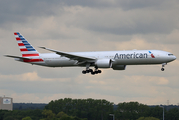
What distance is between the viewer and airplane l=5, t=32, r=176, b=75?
2776 inches

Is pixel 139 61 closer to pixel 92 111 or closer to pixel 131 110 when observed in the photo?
pixel 92 111

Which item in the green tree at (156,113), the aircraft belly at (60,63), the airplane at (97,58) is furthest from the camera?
the green tree at (156,113)

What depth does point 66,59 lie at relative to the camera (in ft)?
253

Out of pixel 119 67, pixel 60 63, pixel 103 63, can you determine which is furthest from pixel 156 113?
pixel 103 63

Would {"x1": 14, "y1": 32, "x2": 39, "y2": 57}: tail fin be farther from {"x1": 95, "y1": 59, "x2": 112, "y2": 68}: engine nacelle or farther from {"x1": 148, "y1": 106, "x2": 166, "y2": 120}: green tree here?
{"x1": 148, "y1": 106, "x2": 166, "y2": 120}: green tree

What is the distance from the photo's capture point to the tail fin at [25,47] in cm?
8304

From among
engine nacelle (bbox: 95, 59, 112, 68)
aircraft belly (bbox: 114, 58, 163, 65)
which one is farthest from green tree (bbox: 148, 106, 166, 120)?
engine nacelle (bbox: 95, 59, 112, 68)

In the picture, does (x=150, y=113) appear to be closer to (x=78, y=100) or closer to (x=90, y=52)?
(x=78, y=100)

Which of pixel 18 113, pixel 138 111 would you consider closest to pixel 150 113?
pixel 138 111

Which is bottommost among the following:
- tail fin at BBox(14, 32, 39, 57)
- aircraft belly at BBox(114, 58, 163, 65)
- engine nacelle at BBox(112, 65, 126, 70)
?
engine nacelle at BBox(112, 65, 126, 70)

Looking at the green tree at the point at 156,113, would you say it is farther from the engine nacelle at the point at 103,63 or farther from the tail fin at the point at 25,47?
the engine nacelle at the point at 103,63

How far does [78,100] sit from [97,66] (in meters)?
111

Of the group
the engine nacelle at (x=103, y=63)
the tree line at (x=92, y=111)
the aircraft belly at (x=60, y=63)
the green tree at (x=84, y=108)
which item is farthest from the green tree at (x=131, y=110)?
the engine nacelle at (x=103, y=63)

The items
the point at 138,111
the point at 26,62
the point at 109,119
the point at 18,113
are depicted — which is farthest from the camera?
the point at 18,113
